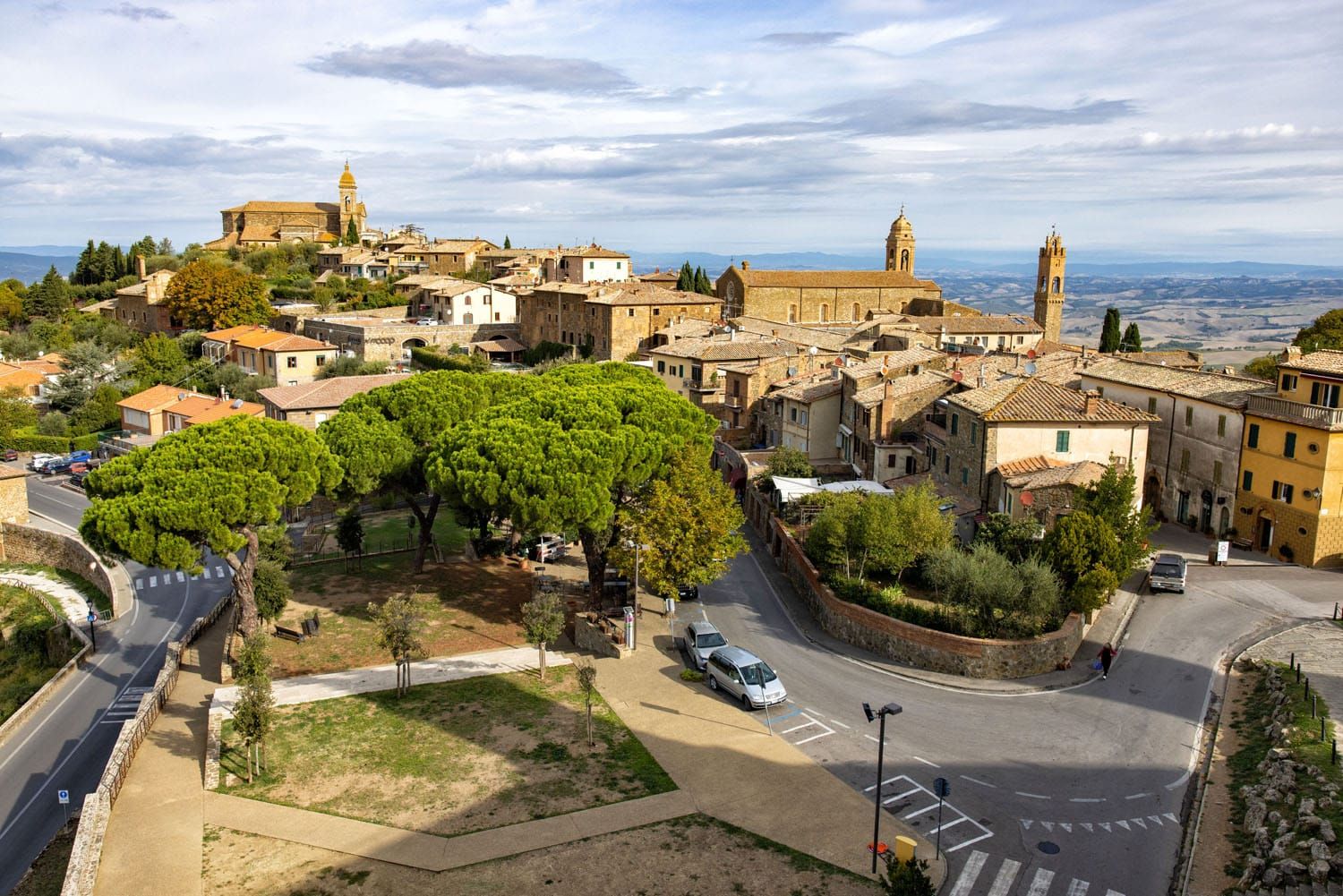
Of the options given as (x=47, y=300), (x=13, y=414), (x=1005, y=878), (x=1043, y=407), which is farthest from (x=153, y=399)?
(x=1005, y=878)

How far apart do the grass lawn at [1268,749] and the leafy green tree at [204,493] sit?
26.7m

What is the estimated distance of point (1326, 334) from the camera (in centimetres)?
5775

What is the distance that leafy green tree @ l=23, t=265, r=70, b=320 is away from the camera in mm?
115062

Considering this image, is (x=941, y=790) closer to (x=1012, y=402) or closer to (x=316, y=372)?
(x=1012, y=402)

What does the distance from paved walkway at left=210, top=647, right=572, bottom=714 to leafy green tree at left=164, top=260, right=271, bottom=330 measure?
76207 mm

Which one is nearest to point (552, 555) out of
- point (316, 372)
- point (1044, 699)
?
point (1044, 699)

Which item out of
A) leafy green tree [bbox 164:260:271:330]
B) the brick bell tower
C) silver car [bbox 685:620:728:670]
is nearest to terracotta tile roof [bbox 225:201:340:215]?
leafy green tree [bbox 164:260:271:330]

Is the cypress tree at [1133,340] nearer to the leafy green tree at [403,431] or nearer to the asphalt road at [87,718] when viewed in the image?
the leafy green tree at [403,431]

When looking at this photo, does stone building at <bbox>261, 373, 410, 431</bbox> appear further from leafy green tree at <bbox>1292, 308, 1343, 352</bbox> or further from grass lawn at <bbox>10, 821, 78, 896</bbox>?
leafy green tree at <bbox>1292, 308, 1343, 352</bbox>

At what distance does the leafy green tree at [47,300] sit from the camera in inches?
4530

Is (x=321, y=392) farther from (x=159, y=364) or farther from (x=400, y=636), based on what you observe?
(x=400, y=636)

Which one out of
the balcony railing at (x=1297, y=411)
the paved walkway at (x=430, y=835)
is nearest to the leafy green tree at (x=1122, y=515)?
the balcony railing at (x=1297, y=411)

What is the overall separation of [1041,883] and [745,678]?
9.61 m

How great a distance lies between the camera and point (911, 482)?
41.7 metres
